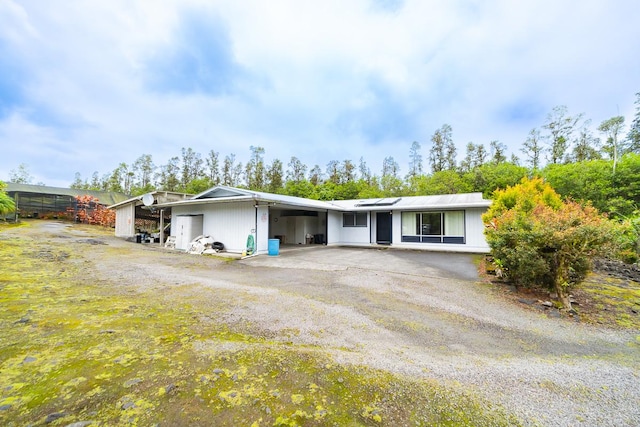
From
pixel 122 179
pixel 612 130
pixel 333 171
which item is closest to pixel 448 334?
pixel 333 171

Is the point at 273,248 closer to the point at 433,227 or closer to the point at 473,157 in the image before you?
the point at 433,227

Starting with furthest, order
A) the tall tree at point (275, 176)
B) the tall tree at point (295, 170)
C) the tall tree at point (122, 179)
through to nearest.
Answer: the tall tree at point (122, 179)
the tall tree at point (295, 170)
the tall tree at point (275, 176)

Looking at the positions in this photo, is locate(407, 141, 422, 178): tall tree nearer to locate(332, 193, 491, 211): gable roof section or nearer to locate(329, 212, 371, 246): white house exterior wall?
locate(332, 193, 491, 211): gable roof section

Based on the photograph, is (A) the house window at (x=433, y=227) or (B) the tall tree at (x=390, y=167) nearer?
(A) the house window at (x=433, y=227)

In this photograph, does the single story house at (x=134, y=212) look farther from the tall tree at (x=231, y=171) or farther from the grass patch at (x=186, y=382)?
the tall tree at (x=231, y=171)

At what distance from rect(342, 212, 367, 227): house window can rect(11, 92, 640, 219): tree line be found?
10923 mm

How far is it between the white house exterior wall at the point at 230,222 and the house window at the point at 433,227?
8.01 m

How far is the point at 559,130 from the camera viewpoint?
24.5 metres

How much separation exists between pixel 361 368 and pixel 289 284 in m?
3.70

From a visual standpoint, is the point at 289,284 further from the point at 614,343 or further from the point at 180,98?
the point at 180,98

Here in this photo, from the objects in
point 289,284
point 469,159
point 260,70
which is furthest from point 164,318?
point 469,159

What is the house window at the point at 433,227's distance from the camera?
12828 mm

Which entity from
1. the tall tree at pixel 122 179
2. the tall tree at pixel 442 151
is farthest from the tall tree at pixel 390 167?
the tall tree at pixel 122 179

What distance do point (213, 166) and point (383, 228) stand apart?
26874 mm
